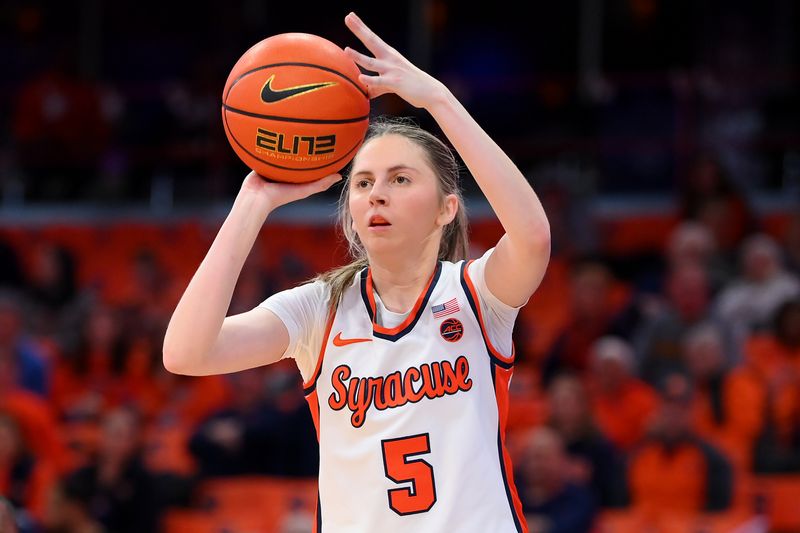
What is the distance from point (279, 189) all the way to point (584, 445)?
4.69m

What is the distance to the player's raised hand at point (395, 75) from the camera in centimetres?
320

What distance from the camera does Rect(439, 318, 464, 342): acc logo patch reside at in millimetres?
3363

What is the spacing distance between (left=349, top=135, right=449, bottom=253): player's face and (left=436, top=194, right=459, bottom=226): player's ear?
1 centimetres

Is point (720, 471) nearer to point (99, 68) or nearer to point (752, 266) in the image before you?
point (752, 266)

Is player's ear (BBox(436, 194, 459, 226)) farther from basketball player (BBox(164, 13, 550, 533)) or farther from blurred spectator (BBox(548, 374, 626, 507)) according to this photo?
blurred spectator (BBox(548, 374, 626, 507))

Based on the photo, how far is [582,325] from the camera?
29.0 ft

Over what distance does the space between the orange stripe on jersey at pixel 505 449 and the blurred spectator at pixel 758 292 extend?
566 cm

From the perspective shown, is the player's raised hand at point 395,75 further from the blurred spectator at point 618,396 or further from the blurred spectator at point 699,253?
the blurred spectator at point 699,253

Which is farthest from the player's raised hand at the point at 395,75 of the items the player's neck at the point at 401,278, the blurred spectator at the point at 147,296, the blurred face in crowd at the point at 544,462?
the blurred spectator at the point at 147,296

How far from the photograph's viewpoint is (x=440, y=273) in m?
3.55

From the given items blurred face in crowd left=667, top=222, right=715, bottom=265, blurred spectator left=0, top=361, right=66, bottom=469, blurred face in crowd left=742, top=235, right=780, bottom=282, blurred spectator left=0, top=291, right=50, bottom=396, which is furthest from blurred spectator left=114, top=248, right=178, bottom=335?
blurred face in crowd left=742, top=235, right=780, bottom=282

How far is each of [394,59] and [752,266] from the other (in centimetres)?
625

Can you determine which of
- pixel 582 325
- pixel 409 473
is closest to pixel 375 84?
pixel 409 473

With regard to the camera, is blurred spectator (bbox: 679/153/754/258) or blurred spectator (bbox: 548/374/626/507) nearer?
blurred spectator (bbox: 548/374/626/507)
